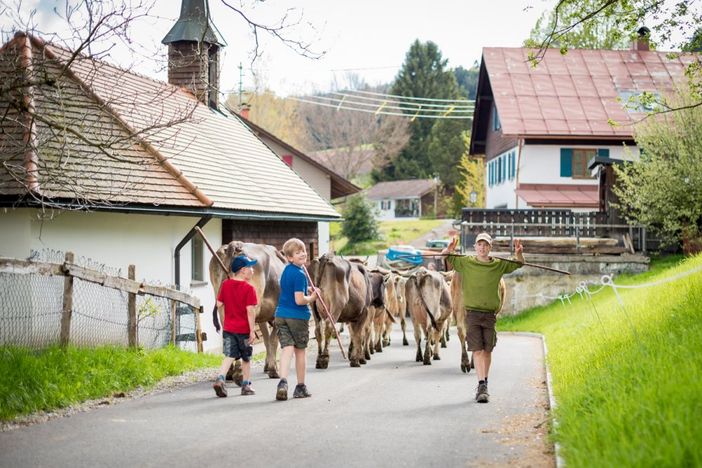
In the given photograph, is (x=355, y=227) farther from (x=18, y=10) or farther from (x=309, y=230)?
(x=18, y=10)

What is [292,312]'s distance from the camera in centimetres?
1101

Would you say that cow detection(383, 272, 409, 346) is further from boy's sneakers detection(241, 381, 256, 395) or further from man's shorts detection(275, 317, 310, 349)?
man's shorts detection(275, 317, 310, 349)

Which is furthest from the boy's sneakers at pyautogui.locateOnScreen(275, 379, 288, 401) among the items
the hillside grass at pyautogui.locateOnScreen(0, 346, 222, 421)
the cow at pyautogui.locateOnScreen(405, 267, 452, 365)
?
the cow at pyautogui.locateOnScreen(405, 267, 452, 365)

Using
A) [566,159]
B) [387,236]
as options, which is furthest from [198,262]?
[387,236]

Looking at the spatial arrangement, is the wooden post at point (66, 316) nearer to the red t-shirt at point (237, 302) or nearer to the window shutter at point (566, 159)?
the red t-shirt at point (237, 302)

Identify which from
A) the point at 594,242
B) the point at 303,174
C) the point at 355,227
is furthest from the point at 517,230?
the point at 355,227

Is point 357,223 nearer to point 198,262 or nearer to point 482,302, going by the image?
point 198,262

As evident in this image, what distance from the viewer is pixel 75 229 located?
17.3 meters

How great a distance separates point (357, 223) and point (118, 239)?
4519 centimetres

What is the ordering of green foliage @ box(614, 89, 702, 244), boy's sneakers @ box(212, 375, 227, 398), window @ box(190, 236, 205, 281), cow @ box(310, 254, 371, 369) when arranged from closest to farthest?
boy's sneakers @ box(212, 375, 227, 398) → cow @ box(310, 254, 371, 369) → window @ box(190, 236, 205, 281) → green foliage @ box(614, 89, 702, 244)

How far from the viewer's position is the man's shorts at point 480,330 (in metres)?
11.1

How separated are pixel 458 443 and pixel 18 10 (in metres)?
6.36

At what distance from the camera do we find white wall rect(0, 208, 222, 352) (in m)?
16.4

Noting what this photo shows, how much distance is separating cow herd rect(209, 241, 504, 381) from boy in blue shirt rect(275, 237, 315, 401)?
1913 mm
